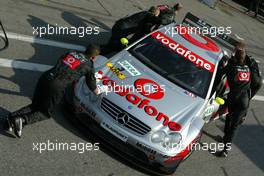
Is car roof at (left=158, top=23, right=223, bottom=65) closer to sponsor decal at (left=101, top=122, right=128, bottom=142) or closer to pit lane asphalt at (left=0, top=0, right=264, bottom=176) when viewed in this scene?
pit lane asphalt at (left=0, top=0, right=264, bottom=176)

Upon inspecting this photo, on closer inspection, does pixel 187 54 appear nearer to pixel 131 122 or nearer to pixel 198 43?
pixel 198 43

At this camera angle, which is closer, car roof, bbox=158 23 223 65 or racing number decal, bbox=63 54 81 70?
racing number decal, bbox=63 54 81 70

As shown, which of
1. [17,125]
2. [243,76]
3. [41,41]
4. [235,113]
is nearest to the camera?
[17,125]

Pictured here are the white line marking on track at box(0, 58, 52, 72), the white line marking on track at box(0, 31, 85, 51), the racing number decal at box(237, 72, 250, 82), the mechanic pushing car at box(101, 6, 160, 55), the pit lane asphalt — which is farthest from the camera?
the mechanic pushing car at box(101, 6, 160, 55)

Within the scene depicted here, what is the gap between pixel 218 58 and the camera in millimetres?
7730

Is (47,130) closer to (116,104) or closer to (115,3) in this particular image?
(116,104)

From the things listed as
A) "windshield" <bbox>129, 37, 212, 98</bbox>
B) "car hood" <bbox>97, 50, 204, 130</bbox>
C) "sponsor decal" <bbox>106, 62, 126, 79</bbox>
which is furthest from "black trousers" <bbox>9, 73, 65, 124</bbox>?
"windshield" <bbox>129, 37, 212, 98</bbox>

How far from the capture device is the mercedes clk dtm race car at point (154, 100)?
5820mm

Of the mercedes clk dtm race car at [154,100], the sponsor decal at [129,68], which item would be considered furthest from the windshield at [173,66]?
the sponsor decal at [129,68]

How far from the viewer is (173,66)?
7.13 meters

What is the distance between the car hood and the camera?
5.93 m

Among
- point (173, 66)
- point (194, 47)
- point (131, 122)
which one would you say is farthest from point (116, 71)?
point (194, 47)

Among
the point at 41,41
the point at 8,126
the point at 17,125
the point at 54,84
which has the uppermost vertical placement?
the point at 54,84

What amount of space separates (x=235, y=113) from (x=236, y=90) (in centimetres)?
44
